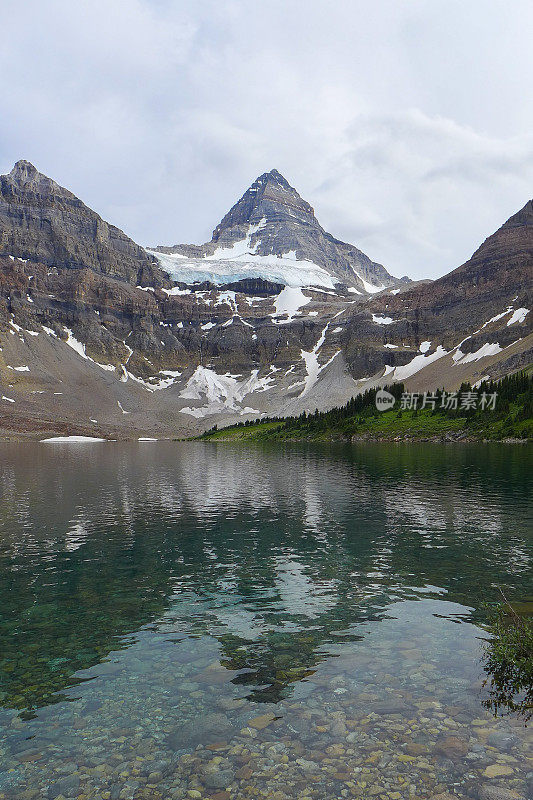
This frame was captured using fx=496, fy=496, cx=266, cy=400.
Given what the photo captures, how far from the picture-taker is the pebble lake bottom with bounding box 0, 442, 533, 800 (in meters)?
9.95

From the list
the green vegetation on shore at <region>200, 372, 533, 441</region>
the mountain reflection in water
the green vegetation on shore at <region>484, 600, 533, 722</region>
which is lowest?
the mountain reflection in water

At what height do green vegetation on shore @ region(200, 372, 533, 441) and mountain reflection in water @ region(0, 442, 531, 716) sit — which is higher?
green vegetation on shore @ region(200, 372, 533, 441)

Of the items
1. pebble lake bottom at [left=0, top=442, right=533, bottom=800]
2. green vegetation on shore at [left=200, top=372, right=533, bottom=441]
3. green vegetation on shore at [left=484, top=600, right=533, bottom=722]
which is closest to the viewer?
pebble lake bottom at [left=0, top=442, right=533, bottom=800]

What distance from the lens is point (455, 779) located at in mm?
9492

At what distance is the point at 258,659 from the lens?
1513cm

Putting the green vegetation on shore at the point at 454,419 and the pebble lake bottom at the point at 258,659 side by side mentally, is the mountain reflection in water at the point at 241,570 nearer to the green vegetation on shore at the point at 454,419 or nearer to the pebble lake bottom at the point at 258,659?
the pebble lake bottom at the point at 258,659

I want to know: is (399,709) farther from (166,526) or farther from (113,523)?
(113,523)

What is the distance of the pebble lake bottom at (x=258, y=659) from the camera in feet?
32.6

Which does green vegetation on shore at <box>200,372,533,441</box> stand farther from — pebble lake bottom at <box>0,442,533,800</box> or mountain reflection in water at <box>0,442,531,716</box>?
pebble lake bottom at <box>0,442,533,800</box>

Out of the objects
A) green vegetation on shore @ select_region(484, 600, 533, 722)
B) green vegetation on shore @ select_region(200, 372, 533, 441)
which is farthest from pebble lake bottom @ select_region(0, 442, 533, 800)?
green vegetation on shore @ select_region(200, 372, 533, 441)

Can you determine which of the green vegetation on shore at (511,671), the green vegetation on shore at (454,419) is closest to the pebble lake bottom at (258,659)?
the green vegetation on shore at (511,671)

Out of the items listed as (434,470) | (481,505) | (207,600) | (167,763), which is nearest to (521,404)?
(434,470)

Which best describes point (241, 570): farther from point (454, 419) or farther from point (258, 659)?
point (454, 419)

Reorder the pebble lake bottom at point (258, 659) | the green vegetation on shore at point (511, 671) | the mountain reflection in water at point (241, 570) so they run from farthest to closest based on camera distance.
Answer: the mountain reflection in water at point (241, 570), the green vegetation on shore at point (511, 671), the pebble lake bottom at point (258, 659)
